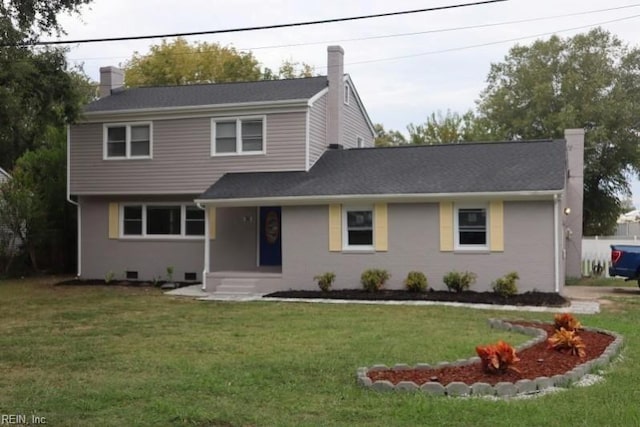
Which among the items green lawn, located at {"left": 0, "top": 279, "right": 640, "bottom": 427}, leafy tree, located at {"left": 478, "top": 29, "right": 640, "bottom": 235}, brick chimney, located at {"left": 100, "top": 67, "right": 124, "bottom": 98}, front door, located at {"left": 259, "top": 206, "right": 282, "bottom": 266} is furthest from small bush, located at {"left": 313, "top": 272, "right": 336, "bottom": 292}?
leafy tree, located at {"left": 478, "top": 29, "right": 640, "bottom": 235}

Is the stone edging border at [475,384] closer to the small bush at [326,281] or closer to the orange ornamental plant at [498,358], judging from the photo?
the orange ornamental plant at [498,358]

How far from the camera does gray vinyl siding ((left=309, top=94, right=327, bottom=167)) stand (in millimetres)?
18859

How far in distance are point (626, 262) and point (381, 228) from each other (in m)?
6.40

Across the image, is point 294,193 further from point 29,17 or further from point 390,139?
point 390,139

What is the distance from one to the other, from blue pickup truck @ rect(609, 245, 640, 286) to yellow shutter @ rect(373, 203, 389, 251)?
19.8ft

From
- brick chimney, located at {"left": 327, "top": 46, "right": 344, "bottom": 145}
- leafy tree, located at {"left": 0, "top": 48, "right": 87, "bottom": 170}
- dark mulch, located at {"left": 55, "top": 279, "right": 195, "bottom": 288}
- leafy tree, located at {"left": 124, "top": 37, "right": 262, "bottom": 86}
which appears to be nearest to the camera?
leafy tree, located at {"left": 0, "top": 48, "right": 87, "bottom": 170}

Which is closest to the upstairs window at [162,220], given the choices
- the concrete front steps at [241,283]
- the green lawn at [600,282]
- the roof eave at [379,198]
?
the roof eave at [379,198]

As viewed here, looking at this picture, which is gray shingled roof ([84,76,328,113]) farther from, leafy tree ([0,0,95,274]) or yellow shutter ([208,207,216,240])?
yellow shutter ([208,207,216,240])

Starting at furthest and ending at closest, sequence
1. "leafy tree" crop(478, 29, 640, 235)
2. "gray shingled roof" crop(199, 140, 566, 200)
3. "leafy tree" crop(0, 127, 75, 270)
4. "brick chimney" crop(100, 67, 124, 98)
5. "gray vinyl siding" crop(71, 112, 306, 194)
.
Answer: "leafy tree" crop(478, 29, 640, 235) → "brick chimney" crop(100, 67, 124, 98) → "leafy tree" crop(0, 127, 75, 270) → "gray vinyl siding" crop(71, 112, 306, 194) → "gray shingled roof" crop(199, 140, 566, 200)

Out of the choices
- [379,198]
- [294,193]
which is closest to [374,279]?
[379,198]

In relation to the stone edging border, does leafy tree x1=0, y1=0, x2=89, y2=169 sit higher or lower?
higher

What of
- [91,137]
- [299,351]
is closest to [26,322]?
[299,351]

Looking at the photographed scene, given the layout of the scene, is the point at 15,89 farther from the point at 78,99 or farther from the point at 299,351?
the point at 299,351

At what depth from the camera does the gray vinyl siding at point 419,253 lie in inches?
596
